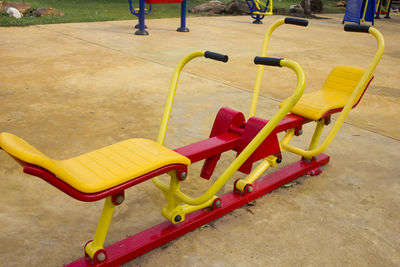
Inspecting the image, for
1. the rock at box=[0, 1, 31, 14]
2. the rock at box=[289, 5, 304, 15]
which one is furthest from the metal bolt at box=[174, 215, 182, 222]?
the rock at box=[289, 5, 304, 15]

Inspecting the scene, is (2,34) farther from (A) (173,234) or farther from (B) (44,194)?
(A) (173,234)

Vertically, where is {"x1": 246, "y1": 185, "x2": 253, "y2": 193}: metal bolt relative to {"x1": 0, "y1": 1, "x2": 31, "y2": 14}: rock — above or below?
above

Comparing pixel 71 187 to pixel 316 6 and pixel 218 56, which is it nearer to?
pixel 218 56

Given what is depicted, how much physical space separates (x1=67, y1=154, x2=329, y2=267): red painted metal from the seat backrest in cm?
59

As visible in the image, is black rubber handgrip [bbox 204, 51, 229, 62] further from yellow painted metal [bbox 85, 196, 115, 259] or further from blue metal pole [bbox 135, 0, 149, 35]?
blue metal pole [bbox 135, 0, 149, 35]

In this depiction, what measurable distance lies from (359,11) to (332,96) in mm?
9933

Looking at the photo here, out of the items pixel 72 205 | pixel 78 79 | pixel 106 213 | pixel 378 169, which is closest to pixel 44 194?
pixel 72 205

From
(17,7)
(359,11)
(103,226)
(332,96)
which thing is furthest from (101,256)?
(359,11)

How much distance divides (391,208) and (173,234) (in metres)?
1.35

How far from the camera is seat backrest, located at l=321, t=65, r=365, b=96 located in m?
2.90

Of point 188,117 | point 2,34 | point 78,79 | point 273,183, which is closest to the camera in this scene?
point 273,183

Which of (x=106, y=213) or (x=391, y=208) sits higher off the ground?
(x=106, y=213)

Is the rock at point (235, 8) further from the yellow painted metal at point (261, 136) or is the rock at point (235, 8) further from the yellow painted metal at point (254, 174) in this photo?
the yellow painted metal at point (261, 136)

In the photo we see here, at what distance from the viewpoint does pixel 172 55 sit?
20.8 feet
